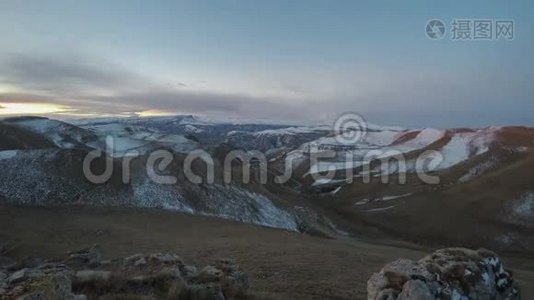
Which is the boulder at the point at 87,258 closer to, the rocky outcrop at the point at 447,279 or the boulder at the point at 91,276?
the boulder at the point at 91,276

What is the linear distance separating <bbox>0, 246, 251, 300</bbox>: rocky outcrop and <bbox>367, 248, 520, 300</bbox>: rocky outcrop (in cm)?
393

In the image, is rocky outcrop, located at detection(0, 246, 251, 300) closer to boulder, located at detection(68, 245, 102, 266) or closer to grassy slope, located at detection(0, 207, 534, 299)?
grassy slope, located at detection(0, 207, 534, 299)

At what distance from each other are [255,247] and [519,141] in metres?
118

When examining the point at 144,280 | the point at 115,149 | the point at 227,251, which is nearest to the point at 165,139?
the point at 115,149

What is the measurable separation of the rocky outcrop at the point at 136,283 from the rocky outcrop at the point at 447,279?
3.93m

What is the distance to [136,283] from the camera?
40.0 feet

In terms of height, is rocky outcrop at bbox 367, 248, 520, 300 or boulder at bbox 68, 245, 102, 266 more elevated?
rocky outcrop at bbox 367, 248, 520, 300

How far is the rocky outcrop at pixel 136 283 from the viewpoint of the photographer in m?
8.25

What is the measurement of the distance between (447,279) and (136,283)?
7.76 metres

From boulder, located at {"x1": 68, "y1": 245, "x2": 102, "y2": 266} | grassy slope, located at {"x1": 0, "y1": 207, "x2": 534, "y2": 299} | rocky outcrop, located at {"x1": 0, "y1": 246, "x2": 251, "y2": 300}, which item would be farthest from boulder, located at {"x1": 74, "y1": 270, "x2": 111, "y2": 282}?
boulder, located at {"x1": 68, "y1": 245, "x2": 102, "y2": 266}

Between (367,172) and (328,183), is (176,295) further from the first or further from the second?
(367,172)

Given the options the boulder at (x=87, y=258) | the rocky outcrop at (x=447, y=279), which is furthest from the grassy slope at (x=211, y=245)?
the boulder at (x=87, y=258)

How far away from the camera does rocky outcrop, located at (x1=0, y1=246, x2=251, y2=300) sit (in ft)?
27.1

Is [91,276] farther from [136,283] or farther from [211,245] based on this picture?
[211,245]
